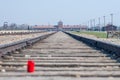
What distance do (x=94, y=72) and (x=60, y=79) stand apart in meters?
1.41

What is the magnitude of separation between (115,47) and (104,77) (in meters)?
6.15

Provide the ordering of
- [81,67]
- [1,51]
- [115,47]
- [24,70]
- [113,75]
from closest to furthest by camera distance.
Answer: [113,75], [24,70], [81,67], [1,51], [115,47]

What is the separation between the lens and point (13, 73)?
930 cm

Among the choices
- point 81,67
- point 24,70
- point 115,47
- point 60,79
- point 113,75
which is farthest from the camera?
point 115,47

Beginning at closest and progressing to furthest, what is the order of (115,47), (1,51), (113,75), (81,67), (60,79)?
1. (60,79)
2. (113,75)
3. (81,67)
4. (1,51)
5. (115,47)

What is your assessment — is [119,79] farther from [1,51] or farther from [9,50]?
[9,50]

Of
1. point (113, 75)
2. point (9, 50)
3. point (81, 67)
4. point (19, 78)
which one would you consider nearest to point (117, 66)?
point (81, 67)

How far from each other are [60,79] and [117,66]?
3256 millimetres

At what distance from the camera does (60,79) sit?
8305 mm

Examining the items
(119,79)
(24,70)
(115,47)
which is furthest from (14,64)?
(115,47)

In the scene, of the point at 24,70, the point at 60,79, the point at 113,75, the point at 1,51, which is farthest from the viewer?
the point at 1,51

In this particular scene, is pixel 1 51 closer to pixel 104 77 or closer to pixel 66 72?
pixel 66 72

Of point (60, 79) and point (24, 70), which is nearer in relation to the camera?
point (60, 79)

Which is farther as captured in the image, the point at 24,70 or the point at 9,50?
the point at 9,50
